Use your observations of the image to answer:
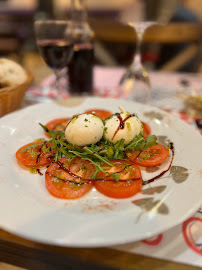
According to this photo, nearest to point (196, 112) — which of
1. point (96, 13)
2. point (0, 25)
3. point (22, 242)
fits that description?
point (22, 242)

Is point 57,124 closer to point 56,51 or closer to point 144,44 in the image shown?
point 56,51

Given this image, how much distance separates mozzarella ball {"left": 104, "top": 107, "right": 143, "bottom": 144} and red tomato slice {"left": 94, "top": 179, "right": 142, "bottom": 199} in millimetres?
201

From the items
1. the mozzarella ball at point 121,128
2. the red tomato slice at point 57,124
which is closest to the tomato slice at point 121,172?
the mozzarella ball at point 121,128

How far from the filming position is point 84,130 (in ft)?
2.61

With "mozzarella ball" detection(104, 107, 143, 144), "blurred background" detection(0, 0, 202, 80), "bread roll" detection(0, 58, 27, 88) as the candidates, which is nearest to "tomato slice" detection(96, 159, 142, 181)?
"mozzarella ball" detection(104, 107, 143, 144)

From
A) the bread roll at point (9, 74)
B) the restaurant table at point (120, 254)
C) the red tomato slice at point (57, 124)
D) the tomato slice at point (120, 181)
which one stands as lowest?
the restaurant table at point (120, 254)

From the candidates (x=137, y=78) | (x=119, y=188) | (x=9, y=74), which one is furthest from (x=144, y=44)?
(x=119, y=188)

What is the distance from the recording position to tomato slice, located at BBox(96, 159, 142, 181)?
68 cm

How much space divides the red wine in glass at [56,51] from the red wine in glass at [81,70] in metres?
0.18

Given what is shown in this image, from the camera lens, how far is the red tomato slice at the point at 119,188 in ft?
2.07

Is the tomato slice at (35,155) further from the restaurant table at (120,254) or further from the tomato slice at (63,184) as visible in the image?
the restaurant table at (120,254)

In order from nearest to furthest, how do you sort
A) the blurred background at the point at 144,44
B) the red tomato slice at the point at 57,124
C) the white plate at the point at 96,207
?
the white plate at the point at 96,207, the red tomato slice at the point at 57,124, the blurred background at the point at 144,44

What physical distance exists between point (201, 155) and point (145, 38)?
179 cm

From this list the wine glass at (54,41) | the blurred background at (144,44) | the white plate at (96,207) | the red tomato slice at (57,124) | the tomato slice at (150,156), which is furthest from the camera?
the blurred background at (144,44)
